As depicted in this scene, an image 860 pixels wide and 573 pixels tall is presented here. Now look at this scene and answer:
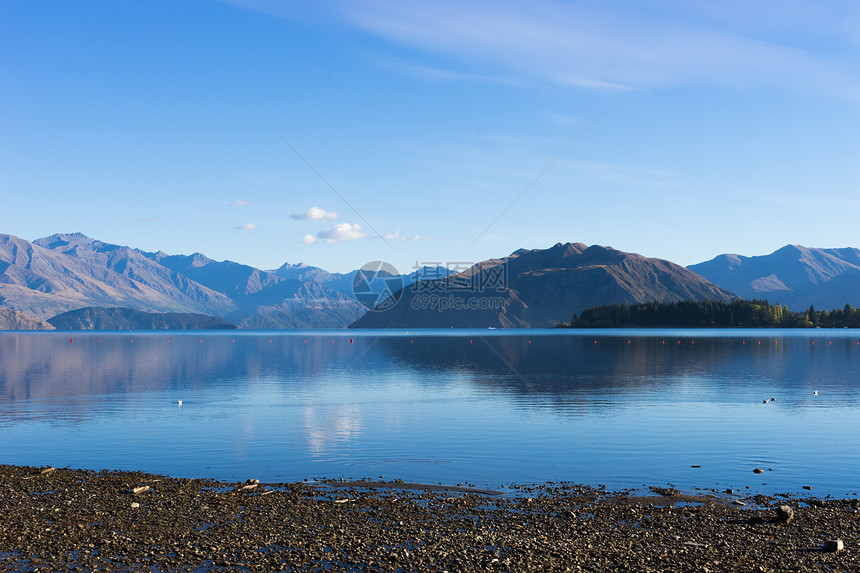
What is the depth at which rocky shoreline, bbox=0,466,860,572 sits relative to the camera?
68.9 ft

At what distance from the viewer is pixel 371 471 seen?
118 feet

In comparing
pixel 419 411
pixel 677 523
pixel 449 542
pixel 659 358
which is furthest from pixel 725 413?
pixel 659 358

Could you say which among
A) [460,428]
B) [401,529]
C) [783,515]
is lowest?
[460,428]

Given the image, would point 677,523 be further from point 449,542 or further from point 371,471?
point 371,471

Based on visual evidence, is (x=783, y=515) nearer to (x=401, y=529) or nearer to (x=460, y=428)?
(x=401, y=529)

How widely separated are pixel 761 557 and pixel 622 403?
1788 inches

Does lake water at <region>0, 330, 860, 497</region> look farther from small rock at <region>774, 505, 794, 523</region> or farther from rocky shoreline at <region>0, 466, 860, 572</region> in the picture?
small rock at <region>774, 505, 794, 523</region>

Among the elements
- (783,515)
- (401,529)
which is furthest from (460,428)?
(783,515)

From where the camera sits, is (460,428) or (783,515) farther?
(460,428)

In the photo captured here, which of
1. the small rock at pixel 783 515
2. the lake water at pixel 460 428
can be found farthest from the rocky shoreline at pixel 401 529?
the lake water at pixel 460 428

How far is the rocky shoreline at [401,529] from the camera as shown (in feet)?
68.9

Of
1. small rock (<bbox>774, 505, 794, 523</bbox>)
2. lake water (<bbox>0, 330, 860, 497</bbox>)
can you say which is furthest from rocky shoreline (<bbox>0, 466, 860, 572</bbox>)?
lake water (<bbox>0, 330, 860, 497</bbox>)

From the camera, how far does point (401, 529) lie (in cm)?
2445

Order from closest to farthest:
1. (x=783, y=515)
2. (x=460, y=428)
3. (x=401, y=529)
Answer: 1. (x=401, y=529)
2. (x=783, y=515)
3. (x=460, y=428)
